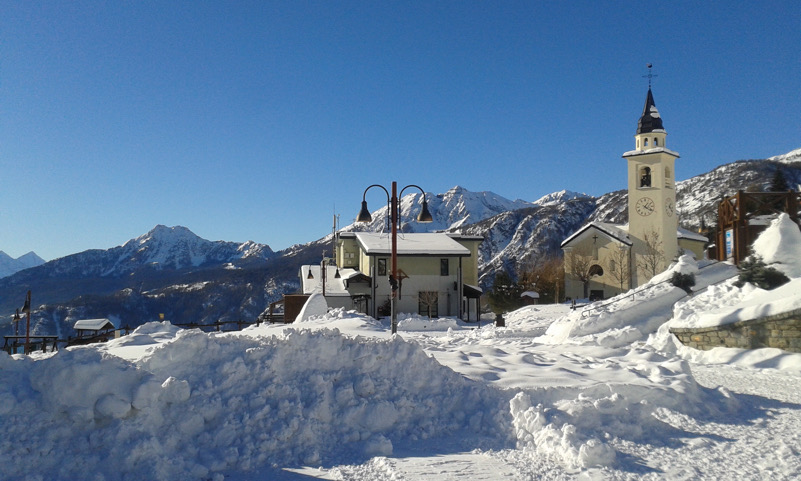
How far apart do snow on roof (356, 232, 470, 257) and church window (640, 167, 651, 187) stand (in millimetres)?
17619

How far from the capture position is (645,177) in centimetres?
4609

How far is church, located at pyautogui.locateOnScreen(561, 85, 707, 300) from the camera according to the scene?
1753 inches

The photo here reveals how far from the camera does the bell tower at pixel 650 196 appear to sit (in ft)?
146

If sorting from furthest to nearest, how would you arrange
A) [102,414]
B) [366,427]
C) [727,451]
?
1. [366,427]
2. [727,451]
3. [102,414]

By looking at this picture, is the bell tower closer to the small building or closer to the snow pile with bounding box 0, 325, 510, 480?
the small building

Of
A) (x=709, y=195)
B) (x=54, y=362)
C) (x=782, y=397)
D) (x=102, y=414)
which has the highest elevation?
(x=709, y=195)

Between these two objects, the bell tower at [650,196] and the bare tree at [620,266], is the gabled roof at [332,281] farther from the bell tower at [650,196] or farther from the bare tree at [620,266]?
the bell tower at [650,196]

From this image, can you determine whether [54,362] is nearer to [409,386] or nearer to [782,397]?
[409,386]

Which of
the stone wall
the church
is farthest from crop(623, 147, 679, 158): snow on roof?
the stone wall

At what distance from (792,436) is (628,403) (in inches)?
76.5

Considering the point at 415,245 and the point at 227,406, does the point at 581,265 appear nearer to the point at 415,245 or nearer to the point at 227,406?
the point at 415,245

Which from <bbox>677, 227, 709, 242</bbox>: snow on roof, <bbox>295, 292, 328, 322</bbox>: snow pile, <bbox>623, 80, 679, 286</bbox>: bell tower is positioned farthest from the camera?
<bbox>677, 227, 709, 242</bbox>: snow on roof

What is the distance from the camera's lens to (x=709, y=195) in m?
156

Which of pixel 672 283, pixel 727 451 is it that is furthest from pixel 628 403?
pixel 672 283
